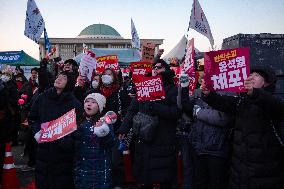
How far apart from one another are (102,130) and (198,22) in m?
2.28

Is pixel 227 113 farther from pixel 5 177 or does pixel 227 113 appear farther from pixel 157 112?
pixel 5 177

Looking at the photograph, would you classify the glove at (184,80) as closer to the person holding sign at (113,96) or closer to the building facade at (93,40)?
the person holding sign at (113,96)

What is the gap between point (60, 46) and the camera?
209 feet

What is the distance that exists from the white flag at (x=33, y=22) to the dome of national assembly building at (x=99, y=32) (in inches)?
1929

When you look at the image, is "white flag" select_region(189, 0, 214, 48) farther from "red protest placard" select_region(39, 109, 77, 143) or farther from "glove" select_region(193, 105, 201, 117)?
"red protest placard" select_region(39, 109, 77, 143)

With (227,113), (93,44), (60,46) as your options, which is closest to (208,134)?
(227,113)

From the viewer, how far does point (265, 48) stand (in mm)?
4922

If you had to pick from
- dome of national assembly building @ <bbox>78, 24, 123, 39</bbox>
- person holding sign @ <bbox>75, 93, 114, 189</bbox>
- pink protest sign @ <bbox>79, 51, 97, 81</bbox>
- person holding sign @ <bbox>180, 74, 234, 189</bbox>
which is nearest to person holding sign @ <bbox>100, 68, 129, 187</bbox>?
pink protest sign @ <bbox>79, 51, 97, 81</bbox>

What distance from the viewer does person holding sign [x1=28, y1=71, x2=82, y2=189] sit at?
3996mm

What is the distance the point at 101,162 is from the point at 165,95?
135 centimetres

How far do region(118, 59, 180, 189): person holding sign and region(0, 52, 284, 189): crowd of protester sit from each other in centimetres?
1

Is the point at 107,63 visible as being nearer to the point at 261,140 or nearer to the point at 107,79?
the point at 107,79

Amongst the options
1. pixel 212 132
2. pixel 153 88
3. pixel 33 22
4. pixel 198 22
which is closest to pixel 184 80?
pixel 153 88

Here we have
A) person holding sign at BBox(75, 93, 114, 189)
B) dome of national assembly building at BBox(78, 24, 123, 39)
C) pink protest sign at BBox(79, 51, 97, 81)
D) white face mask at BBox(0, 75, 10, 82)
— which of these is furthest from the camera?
dome of national assembly building at BBox(78, 24, 123, 39)
